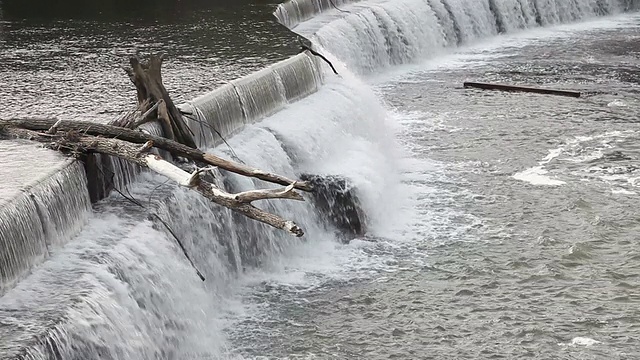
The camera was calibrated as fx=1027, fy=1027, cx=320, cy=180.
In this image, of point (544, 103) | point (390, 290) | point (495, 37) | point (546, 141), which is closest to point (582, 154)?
point (546, 141)

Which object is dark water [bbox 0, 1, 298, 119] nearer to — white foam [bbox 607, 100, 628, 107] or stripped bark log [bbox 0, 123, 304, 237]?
stripped bark log [bbox 0, 123, 304, 237]

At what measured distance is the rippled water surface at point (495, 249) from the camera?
1028 centimetres

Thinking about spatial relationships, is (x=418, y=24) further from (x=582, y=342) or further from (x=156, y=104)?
(x=582, y=342)

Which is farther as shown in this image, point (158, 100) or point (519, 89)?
point (519, 89)

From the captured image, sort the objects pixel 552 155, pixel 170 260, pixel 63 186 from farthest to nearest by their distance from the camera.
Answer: pixel 552 155, pixel 170 260, pixel 63 186

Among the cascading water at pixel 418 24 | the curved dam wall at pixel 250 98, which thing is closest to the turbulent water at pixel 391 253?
the curved dam wall at pixel 250 98

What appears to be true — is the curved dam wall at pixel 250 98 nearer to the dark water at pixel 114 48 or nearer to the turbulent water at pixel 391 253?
the turbulent water at pixel 391 253

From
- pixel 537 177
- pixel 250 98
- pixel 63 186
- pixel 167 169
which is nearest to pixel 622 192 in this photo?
pixel 537 177

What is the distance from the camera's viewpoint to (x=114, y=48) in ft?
58.6

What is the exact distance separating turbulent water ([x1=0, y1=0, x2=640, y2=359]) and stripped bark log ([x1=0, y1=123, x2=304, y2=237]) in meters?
0.75

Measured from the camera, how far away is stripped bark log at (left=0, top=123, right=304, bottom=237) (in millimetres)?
8391

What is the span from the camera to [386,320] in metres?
10.7

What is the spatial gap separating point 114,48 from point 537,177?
7598 millimetres

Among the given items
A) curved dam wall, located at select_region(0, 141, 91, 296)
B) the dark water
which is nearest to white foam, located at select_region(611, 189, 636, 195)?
the dark water
